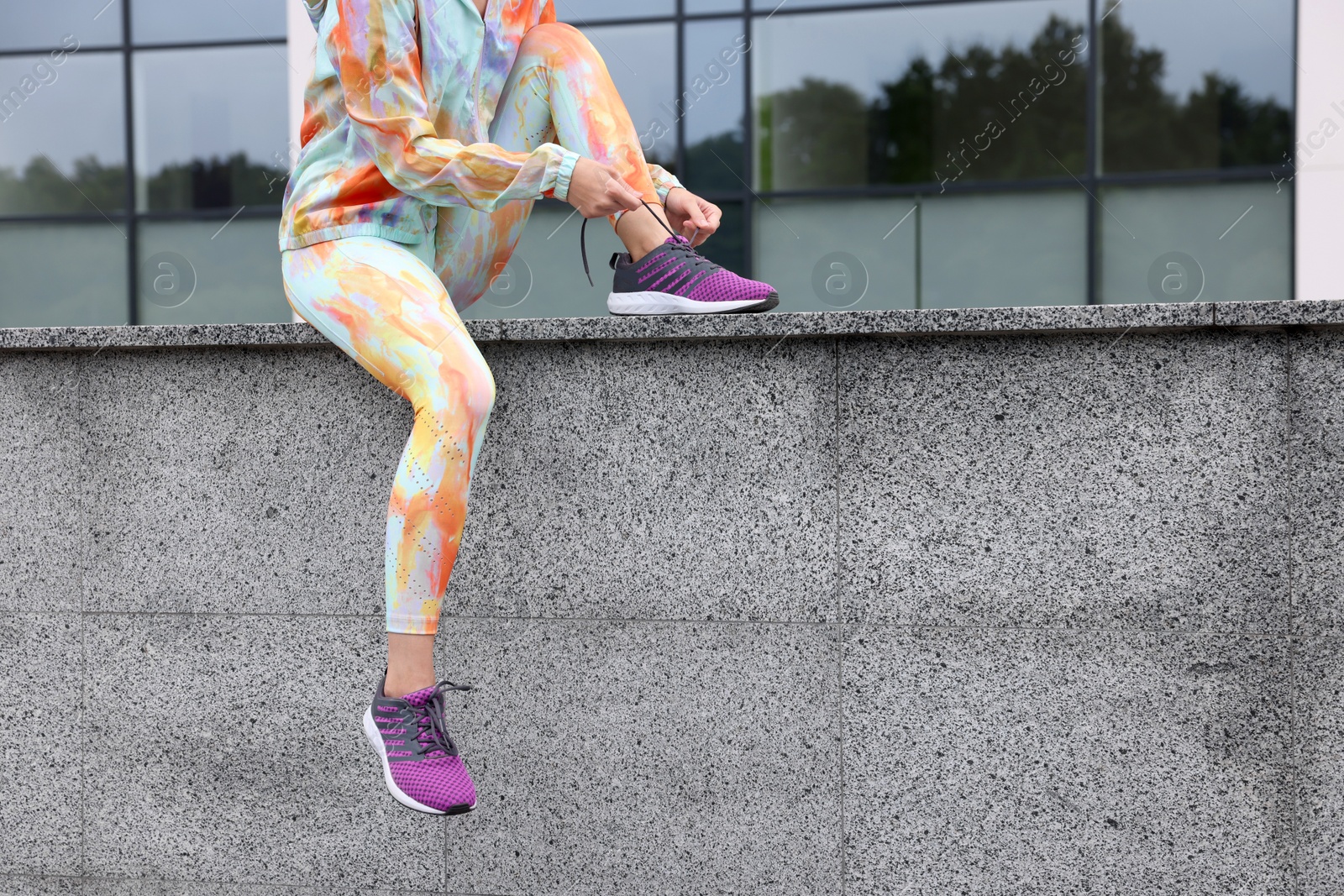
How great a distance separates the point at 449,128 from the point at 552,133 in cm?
33

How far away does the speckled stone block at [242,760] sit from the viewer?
2830 mm

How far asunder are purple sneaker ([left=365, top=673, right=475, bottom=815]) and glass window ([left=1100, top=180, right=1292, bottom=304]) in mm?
7540

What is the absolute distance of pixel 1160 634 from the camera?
8.47ft

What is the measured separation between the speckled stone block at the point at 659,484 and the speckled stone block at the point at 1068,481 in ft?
0.37

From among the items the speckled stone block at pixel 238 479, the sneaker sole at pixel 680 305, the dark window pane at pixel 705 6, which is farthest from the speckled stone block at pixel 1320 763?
the dark window pane at pixel 705 6

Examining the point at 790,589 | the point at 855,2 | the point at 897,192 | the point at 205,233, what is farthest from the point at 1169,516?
the point at 205,233

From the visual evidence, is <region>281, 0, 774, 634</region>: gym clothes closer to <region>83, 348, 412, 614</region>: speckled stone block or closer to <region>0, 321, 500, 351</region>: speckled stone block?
<region>0, 321, 500, 351</region>: speckled stone block

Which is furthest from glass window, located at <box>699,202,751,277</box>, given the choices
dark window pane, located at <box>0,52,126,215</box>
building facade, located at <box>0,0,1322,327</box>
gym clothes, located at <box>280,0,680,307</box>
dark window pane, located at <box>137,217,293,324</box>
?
gym clothes, located at <box>280,0,680,307</box>

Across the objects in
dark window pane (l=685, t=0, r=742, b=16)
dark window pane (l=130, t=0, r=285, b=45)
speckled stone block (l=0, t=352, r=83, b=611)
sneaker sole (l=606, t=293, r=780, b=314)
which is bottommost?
speckled stone block (l=0, t=352, r=83, b=611)

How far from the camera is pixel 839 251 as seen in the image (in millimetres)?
8781

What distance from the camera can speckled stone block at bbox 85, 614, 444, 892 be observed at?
9.29ft

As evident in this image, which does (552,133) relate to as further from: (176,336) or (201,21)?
(201,21)

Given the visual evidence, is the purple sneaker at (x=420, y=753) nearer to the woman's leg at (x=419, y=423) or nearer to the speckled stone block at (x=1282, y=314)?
the woman's leg at (x=419, y=423)

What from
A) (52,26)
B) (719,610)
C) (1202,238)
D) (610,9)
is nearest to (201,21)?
(52,26)
